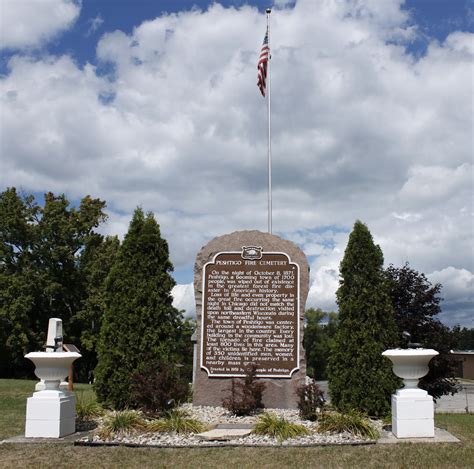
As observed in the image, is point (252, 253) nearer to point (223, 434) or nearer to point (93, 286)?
point (223, 434)

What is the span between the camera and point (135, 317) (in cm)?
1128

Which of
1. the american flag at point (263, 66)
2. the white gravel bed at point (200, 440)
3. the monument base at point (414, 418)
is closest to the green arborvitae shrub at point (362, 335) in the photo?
the white gravel bed at point (200, 440)

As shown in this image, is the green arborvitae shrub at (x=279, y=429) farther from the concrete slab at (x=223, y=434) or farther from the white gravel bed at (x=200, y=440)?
the concrete slab at (x=223, y=434)

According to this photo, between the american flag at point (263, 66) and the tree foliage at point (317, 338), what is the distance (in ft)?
123

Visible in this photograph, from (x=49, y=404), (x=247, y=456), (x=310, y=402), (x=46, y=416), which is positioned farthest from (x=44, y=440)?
(x=310, y=402)

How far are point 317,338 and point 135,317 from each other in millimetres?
48180

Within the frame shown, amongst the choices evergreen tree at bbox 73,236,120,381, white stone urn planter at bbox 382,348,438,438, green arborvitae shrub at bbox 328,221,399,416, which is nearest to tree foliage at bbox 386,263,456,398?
green arborvitae shrub at bbox 328,221,399,416

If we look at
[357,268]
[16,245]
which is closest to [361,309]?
[357,268]

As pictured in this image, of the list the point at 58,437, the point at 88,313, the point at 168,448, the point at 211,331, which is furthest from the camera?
the point at 88,313

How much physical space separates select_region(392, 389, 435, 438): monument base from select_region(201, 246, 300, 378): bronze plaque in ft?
10.4

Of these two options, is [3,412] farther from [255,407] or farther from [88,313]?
[88,313]

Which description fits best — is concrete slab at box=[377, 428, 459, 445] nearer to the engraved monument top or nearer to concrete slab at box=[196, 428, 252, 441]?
concrete slab at box=[196, 428, 252, 441]

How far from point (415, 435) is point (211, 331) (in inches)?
183

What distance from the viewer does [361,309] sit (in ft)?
35.7
